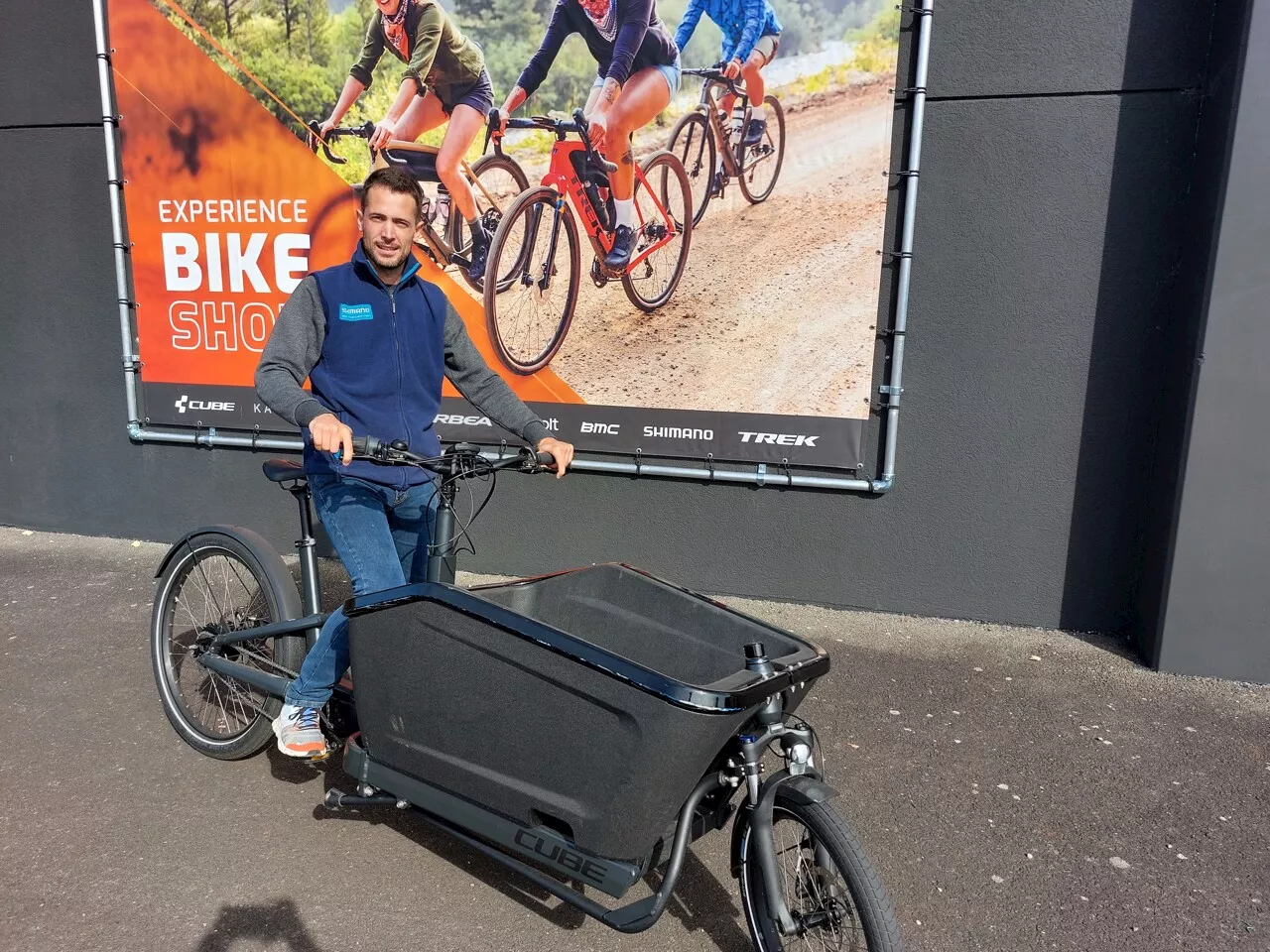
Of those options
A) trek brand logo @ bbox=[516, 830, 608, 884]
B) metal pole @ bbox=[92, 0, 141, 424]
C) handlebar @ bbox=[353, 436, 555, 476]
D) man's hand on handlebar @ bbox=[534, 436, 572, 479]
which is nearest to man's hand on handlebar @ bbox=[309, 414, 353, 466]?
handlebar @ bbox=[353, 436, 555, 476]

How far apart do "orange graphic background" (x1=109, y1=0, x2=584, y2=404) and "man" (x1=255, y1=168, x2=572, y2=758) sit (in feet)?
6.87

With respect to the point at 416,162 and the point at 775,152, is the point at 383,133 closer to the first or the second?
the point at 416,162

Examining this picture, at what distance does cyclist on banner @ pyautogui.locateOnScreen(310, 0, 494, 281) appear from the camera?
4660 millimetres

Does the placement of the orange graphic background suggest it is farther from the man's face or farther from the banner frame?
the man's face

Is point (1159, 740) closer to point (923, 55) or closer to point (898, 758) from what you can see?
point (898, 758)

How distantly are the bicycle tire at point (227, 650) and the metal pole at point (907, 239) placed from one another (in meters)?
2.84

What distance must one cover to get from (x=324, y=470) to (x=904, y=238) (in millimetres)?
2909

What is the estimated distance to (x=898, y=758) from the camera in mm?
3240

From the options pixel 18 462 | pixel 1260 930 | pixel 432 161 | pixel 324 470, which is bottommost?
pixel 1260 930

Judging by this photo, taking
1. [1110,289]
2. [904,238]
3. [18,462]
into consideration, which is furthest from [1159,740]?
[18,462]

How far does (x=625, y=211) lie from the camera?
15.1ft

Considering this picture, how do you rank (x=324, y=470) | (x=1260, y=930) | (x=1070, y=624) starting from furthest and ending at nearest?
(x=1070, y=624) < (x=324, y=470) < (x=1260, y=930)

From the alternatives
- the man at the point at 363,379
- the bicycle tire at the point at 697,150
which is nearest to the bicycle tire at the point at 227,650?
the man at the point at 363,379

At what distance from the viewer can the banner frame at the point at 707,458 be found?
4082 millimetres
